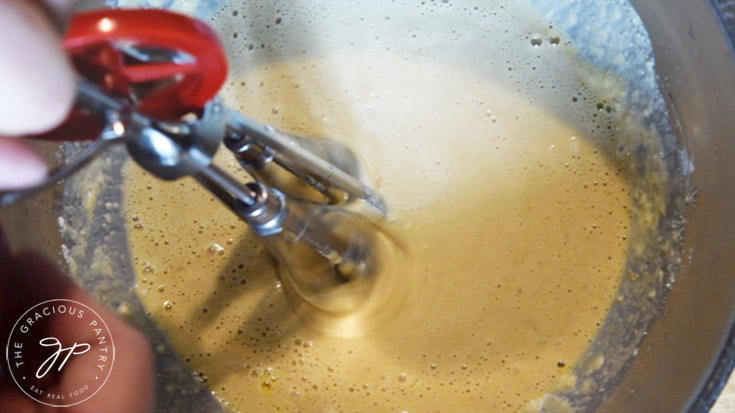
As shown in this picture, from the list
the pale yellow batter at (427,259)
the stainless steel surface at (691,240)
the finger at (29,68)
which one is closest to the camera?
the finger at (29,68)

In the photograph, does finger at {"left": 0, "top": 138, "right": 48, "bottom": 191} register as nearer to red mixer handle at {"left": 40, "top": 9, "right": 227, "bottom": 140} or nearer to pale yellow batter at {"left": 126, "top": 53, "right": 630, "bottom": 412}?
red mixer handle at {"left": 40, "top": 9, "right": 227, "bottom": 140}

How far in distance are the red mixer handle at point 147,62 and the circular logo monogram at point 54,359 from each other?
27cm

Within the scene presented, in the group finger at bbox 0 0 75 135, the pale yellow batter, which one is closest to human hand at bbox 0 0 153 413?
finger at bbox 0 0 75 135

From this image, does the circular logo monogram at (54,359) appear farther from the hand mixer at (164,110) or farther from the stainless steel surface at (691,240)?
the hand mixer at (164,110)

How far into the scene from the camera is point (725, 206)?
0.61 metres

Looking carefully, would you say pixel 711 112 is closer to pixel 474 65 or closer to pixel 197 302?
pixel 474 65

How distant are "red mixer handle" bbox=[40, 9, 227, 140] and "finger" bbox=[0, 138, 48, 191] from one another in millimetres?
26

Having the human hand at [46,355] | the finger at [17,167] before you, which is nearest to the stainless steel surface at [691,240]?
the human hand at [46,355]

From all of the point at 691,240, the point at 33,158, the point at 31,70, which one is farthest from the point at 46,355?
the point at 691,240

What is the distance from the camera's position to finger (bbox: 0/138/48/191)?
0.37 metres

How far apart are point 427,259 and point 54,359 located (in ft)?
1.24

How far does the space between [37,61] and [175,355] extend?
0.49m

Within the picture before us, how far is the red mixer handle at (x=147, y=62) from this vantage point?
31 cm

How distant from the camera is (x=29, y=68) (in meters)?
0.29
